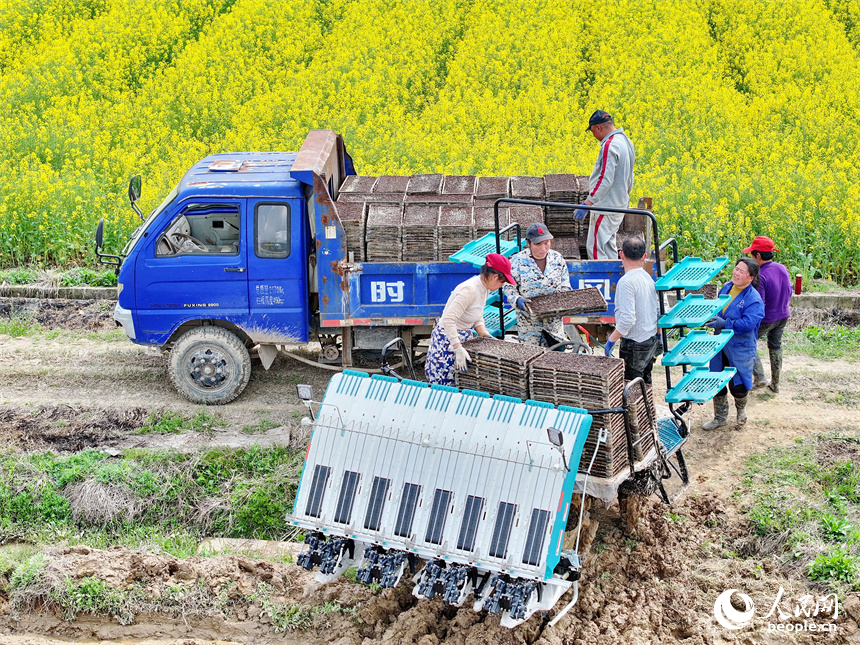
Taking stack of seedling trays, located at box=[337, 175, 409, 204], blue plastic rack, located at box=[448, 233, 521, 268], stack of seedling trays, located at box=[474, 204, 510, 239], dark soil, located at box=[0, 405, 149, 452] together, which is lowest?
dark soil, located at box=[0, 405, 149, 452]

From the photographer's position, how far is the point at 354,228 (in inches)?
378

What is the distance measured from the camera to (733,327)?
9141mm

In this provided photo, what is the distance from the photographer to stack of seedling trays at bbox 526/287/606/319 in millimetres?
7816

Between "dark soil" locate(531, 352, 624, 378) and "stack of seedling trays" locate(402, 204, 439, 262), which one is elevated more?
"stack of seedling trays" locate(402, 204, 439, 262)

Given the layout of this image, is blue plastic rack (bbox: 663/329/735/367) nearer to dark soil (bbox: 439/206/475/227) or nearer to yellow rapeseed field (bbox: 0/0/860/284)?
dark soil (bbox: 439/206/475/227)

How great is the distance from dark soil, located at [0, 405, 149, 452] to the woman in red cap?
3.74m

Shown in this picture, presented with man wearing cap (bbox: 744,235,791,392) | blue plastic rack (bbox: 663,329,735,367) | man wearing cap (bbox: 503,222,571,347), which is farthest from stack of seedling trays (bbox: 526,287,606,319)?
man wearing cap (bbox: 744,235,791,392)

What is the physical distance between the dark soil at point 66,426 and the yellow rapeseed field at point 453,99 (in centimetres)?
557

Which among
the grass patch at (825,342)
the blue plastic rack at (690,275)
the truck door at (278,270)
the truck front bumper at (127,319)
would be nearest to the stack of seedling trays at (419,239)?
the truck door at (278,270)

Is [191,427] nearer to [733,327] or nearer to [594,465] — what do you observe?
[594,465]

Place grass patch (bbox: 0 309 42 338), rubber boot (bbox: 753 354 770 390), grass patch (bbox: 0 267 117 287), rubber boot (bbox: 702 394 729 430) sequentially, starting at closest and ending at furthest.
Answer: rubber boot (bbox: 702 394 729 430) < rubber boot (bbox: 753 354 770 390) < grass patch (bbox: 0 309 42 338) < grass patch (bbox: 0 267 117 287)

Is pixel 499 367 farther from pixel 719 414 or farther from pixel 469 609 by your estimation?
pixel 719 414

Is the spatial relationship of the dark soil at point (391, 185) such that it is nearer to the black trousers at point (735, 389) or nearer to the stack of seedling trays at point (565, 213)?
the stack of seedling trays at point (565, 213)

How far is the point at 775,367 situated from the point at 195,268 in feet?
21.6
